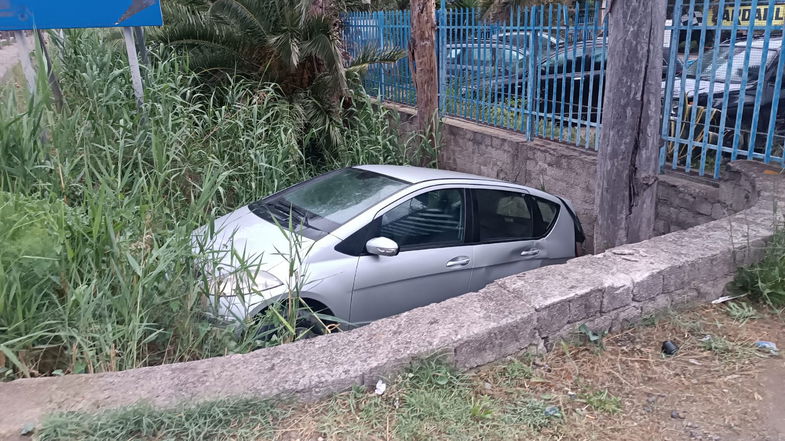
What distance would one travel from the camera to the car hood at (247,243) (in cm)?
355

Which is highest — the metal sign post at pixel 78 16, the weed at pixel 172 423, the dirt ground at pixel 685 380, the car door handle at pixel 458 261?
the metal sign post at pixel 78 16

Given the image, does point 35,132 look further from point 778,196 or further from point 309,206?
point 778,196

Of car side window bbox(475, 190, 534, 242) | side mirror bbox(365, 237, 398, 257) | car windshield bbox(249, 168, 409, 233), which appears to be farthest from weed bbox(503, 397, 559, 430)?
car side window bbox(475, 190, 534, 242)

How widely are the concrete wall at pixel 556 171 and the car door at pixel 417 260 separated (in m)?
2.12

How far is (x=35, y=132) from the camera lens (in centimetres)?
373

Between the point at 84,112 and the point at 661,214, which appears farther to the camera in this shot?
the point at 661,214

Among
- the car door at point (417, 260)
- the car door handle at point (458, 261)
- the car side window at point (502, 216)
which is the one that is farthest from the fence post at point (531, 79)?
the car door handle at point (458, 261)

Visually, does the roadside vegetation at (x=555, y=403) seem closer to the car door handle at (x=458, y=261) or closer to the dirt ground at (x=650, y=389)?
the dirt ground at (x=650, y=389)

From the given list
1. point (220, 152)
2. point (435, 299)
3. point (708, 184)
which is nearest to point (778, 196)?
point (708, 184)

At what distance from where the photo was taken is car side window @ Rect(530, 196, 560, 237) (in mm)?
5414

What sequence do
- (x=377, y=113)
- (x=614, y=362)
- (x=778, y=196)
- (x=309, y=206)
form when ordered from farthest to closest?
(x=377, y=113) < (x=309, y=206) < (x=778, y=196) < (x=614, y=362)

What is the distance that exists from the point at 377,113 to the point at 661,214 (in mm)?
4258

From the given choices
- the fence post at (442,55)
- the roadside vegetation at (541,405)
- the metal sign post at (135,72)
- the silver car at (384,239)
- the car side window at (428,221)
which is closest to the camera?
the roadside vegetation at (541,405)

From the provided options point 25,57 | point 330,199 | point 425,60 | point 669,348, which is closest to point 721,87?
point 425,60
